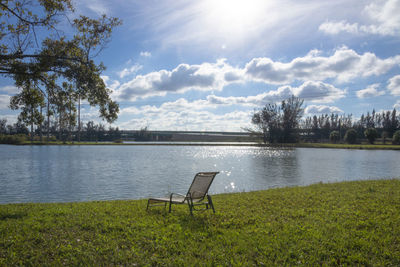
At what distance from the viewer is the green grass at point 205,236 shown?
4.12 meters

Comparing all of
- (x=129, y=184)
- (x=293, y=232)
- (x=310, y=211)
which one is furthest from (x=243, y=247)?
(x=129, y=184)

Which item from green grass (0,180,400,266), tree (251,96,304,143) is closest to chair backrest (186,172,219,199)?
green grass (0,180,400,266)

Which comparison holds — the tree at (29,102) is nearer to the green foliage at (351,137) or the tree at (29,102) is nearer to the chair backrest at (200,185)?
the chair backrest at (200,185)

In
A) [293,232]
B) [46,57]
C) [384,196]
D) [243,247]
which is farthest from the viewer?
[384,196]

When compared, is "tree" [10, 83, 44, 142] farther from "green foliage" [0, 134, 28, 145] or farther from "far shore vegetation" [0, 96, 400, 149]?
"green foliage" [0, 134, 28, 145]

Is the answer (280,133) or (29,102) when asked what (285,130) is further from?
(29,102)

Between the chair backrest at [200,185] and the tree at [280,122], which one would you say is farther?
the tree at [280,122]

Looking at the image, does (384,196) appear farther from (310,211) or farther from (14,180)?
(14,180)

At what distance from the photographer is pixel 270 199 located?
8766 millimetres

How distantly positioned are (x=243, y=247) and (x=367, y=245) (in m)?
2.03

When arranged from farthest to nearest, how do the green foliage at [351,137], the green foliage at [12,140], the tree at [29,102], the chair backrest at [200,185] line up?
the green foliage at [351,137], the green foliage at [12,140], the tree at [29,102], the chair backrest at [200,185]

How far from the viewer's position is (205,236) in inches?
201

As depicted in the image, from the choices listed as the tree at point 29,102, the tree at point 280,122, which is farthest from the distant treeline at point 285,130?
the tree at point 29,102

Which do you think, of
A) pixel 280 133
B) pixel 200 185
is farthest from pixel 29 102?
pixel 280 133
